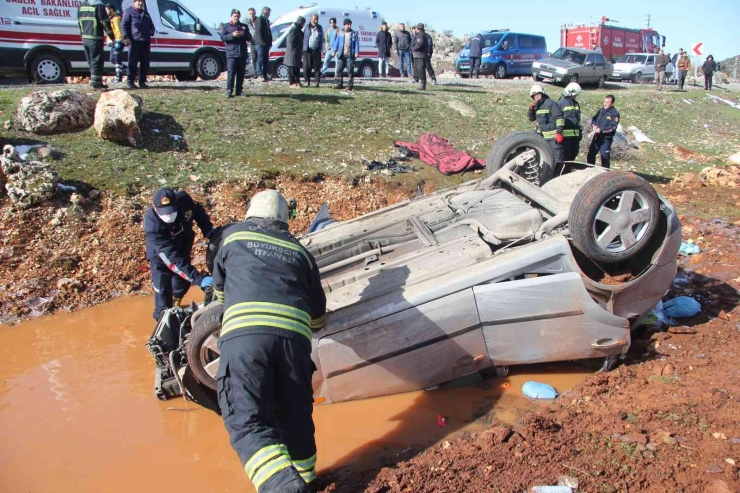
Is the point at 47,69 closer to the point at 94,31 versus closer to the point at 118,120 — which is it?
the point at 94,31

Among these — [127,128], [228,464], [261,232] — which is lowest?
[228,464]

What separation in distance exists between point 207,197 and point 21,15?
6.71 m

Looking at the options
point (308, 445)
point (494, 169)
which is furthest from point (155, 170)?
point (308, 445)

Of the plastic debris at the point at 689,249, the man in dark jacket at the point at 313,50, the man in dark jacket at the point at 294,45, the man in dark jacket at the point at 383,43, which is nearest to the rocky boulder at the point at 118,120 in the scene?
the man in dark jacket at the point at 294,45

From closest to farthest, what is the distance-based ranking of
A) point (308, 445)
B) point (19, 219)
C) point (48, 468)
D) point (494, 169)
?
point (308, 445) → point (48, 468) → point (494, 169) → point (19, 219)

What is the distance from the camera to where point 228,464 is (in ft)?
11.8

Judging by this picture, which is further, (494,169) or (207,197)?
(207,197)

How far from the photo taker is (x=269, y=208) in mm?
3168

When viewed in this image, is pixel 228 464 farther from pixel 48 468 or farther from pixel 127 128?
pixel 127 128

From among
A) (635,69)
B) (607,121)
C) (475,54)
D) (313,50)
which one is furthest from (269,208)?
(635,69)

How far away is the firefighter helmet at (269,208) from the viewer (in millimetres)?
3152

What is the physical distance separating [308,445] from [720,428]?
2287 millimetres

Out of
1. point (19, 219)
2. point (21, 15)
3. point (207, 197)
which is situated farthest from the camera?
point (21, 15)

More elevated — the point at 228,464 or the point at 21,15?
the point at 21,15
